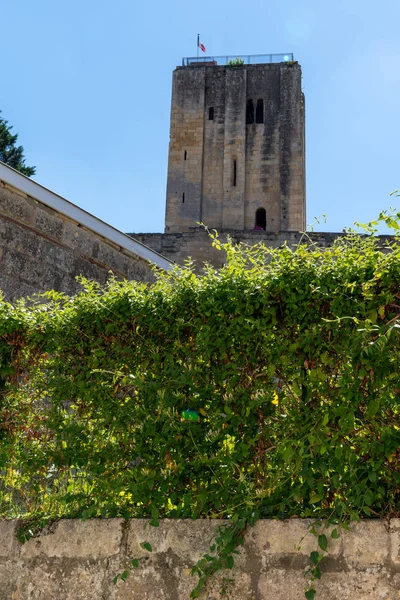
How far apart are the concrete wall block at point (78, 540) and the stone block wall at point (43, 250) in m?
3.73

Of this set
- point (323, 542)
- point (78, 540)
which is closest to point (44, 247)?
point (78, 540)

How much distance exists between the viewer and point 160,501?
4262mm

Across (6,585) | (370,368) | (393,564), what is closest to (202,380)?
(370,368)

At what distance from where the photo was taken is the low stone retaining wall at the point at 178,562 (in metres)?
3.74

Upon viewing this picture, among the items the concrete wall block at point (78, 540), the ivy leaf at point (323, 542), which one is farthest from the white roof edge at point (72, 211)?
the ivy leaf at point (323, 542)

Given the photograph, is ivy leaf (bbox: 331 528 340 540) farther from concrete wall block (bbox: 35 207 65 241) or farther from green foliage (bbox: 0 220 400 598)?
concrete wall block (bbox: 35 207 65 241)

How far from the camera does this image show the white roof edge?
7.94m

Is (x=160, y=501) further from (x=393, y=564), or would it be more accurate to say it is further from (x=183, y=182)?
(x=183, y=182)

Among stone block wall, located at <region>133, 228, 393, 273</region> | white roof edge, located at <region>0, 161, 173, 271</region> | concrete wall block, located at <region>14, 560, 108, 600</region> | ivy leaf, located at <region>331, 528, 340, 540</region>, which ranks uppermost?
stone block wall, located at <region>133, 228, 393, 273</region>

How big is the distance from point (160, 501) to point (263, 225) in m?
35.8

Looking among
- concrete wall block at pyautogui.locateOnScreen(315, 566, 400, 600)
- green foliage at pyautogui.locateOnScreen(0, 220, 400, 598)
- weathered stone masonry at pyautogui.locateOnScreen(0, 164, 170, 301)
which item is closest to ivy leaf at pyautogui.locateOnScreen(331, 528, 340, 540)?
green foliage at pyautogui.locateOnScreen(0, 220, 400, 598)

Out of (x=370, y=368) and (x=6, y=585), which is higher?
(x=370, y=368)

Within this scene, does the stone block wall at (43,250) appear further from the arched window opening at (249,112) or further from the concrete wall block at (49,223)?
the arched window opening at (249,112)

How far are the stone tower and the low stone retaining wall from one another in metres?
34.8
